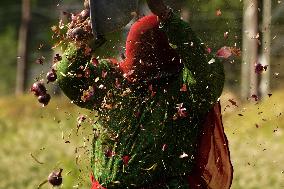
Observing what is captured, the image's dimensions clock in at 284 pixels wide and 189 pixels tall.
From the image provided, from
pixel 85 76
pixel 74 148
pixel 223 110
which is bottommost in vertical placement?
pixel 85 76

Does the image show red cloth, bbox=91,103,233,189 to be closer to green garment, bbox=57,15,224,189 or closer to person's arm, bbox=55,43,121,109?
green garment, bbox=57,15,224,189

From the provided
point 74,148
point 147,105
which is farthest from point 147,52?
point 74,148

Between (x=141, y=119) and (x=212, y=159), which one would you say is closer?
(x=141, y=119)

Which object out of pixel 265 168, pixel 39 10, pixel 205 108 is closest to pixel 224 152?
pixel 205 108

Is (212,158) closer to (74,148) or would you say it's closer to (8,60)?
(74,148)

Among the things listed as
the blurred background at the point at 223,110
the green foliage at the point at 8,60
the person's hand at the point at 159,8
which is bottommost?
the person's hand at the point at 159,8

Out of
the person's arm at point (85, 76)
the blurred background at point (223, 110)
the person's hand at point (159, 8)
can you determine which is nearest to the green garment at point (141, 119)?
the person's arm at point (85, 76)

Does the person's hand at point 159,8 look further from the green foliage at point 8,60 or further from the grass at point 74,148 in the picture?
the green foliage at point 8,60
